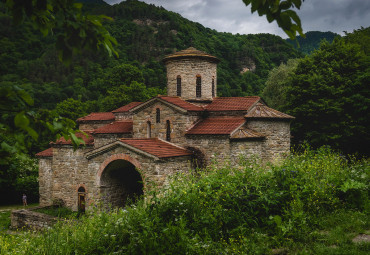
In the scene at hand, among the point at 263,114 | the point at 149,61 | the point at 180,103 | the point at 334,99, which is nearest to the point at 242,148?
the point at 263,114

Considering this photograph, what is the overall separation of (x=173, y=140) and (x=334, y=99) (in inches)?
445

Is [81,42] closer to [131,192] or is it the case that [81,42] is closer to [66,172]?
[131,192]

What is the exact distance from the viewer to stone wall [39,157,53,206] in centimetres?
1905

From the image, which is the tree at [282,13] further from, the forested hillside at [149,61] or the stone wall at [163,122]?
the forested hillside at [149,61]

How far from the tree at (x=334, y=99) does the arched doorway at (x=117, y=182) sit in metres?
11.7

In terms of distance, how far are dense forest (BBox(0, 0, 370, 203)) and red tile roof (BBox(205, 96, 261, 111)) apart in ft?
18.6

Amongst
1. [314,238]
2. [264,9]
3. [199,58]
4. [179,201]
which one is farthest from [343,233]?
[199,58]

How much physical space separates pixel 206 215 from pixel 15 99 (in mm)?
3744

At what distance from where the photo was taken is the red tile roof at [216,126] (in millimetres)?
13531

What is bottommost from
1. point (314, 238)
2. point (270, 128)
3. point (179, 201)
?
point (314, 238)

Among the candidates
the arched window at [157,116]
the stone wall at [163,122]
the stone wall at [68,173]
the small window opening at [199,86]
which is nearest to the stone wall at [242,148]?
the stone wall at [163,122]

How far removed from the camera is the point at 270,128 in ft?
47.6

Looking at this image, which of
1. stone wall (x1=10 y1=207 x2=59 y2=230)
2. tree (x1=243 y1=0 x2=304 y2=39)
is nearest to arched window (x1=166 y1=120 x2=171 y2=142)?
stone wall (x1=10 y1=207 x2=59 y2=230)

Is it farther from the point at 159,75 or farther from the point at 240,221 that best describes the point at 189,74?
the point at 159,75
